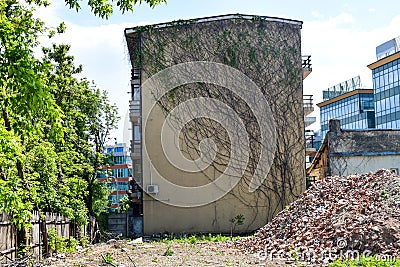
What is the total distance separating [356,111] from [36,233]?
55816mm

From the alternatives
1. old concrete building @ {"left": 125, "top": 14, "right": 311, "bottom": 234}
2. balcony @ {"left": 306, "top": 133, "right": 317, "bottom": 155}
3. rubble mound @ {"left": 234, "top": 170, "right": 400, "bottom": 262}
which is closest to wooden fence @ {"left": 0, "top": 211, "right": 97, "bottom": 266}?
old concrete building @ {"left": 125, "top": 14, "right": 311, "bottom": 234}

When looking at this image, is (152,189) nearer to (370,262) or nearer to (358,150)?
(358,150)

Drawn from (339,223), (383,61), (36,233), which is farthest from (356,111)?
(36,233)

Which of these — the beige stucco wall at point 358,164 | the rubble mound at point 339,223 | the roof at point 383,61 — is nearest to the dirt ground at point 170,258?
the rubble mound at point 339,223

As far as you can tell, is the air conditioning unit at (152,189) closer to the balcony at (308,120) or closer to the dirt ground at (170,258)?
the balcony at (308,120)

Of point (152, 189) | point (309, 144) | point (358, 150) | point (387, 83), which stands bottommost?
point (152, 189)

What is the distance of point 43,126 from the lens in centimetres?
844

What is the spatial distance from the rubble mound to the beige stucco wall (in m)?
6.47

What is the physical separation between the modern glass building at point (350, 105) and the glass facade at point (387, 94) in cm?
490

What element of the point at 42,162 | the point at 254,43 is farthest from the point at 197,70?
the point at 42,162

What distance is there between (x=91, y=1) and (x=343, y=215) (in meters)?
7.12

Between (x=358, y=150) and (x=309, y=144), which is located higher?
(x=309, y=144)

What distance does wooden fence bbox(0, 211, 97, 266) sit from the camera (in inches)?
407

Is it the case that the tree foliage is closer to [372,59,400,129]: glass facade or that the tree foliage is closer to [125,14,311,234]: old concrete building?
[125,14,311,234]: old concrete building
